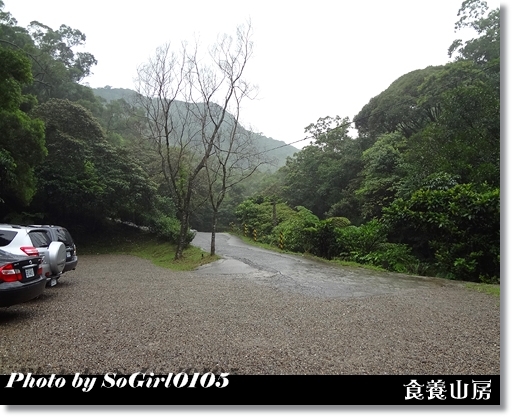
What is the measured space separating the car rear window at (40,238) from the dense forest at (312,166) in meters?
7.54

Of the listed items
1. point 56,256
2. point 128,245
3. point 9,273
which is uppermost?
point 9,273

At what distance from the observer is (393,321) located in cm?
586

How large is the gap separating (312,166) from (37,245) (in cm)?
2474

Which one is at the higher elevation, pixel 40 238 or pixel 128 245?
pixel 40 238

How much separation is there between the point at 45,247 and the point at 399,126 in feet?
70.5

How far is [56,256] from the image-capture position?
791cm

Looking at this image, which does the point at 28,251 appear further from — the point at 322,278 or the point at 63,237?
the point at 322,278

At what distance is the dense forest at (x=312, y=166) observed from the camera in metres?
12.0

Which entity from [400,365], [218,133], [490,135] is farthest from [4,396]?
[490,135]

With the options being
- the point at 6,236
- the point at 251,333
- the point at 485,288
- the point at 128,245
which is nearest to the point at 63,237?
the point at 6,236

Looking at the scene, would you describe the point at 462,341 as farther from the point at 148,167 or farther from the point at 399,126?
the point at 148,167

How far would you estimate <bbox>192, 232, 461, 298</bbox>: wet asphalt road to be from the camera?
876cm

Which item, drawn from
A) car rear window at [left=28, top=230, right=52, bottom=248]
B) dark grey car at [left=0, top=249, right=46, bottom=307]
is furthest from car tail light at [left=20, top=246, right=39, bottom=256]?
car rear window at [left=28, top=230, right=52, bottom=248]
